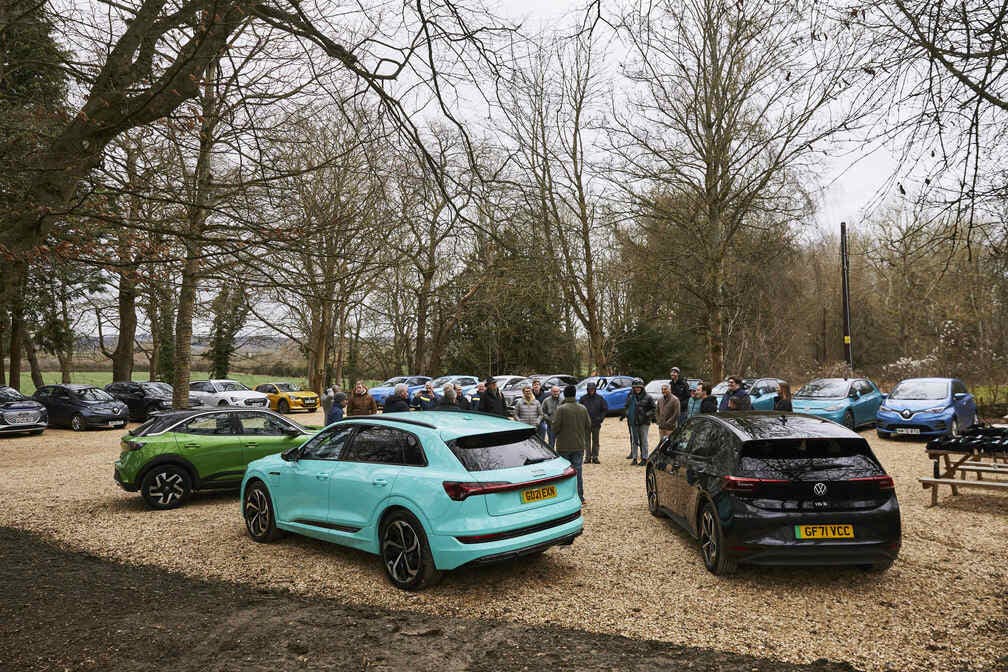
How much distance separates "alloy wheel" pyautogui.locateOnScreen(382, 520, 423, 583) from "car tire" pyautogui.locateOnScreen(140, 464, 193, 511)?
16.9 feet

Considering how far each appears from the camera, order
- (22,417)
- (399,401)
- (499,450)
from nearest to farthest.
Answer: (499,450)
(399,401)
(22,417)

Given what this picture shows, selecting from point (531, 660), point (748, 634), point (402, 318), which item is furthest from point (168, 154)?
point (402, 318)

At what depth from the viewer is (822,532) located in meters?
5.73

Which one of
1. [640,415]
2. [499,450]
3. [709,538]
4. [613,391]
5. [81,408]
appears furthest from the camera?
[613,391]

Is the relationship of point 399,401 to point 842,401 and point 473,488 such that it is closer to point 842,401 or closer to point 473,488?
point 473,488

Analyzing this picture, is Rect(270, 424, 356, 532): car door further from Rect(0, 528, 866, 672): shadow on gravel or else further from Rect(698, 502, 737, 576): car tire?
Rect(698, 502, 737, 576): car tire

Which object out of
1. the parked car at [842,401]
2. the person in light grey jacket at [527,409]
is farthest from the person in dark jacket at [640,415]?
the parked car at [842,401]

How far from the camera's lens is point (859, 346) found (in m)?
44.6

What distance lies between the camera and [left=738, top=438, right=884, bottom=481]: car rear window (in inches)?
234

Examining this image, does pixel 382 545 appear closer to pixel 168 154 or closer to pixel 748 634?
pixel 748 634

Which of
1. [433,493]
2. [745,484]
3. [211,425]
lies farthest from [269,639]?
[211,425]

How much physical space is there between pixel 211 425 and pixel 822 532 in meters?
8.46

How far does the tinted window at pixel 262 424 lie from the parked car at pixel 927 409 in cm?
1414

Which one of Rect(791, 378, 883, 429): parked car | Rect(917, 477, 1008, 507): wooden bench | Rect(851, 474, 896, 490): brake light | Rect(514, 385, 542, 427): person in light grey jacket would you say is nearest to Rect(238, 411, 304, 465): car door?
Rect(514, 385, 542, 427): person in light grey jacket
